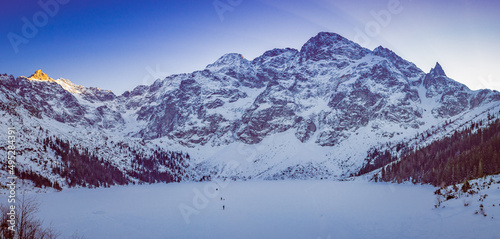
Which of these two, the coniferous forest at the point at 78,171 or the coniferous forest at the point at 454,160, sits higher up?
the coniferous forest at the point at 454,160

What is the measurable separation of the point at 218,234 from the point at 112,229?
1692 cm

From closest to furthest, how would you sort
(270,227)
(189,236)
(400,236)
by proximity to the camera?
1. (400,236)
2. (189,236)
3. (270,227)

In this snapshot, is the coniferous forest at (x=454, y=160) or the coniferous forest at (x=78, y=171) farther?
the coniferous forest at (x=78, y=171)

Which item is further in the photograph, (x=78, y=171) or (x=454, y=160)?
(x=78, y=171)

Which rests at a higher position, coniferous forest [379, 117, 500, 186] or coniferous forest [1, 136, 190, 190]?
coniferous forest [379, 117, 500, 186]

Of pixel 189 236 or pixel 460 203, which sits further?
pixel 189 236

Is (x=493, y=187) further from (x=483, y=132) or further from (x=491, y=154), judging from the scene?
(x=483, y=132)

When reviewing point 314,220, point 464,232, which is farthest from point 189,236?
point 464,232

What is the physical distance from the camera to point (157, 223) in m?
43.1

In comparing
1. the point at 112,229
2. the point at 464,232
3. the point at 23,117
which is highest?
the point at 23,117

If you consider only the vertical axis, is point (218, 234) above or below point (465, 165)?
below

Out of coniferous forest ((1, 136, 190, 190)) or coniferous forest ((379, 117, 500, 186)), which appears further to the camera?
coniferous forest ((1, 136, 190, 190))

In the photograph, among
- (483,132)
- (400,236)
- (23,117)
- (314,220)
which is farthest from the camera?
(23,117)

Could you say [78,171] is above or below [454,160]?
below
